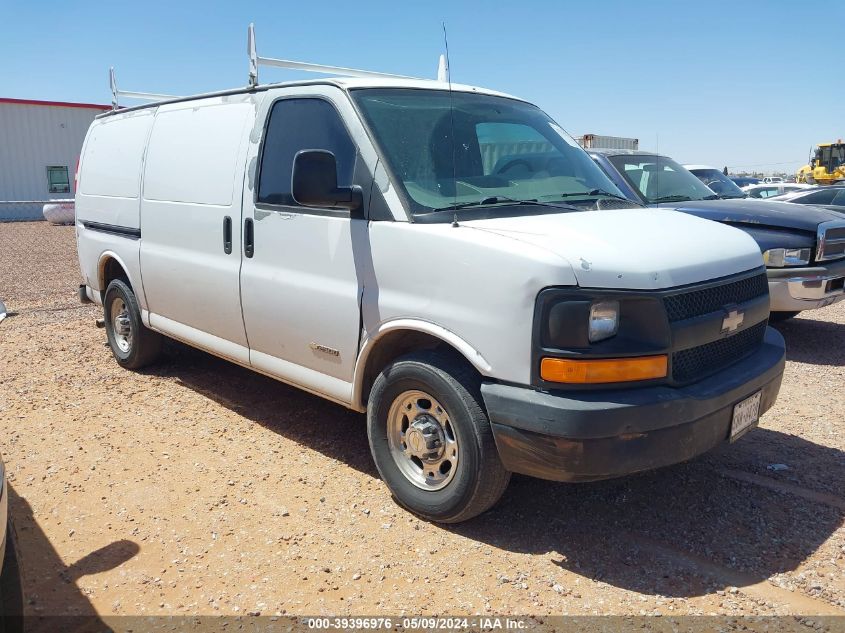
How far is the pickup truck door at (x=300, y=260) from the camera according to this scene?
396 cm

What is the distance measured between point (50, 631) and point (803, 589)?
10.3 ft

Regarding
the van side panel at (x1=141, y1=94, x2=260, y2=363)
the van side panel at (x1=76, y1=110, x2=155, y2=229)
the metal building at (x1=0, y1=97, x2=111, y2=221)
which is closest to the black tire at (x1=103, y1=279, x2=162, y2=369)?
the van side panel at (x1=141, y1=94, x2=260, y2=363)

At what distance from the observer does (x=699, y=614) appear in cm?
296

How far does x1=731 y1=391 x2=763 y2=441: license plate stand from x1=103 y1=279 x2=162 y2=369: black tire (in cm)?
467

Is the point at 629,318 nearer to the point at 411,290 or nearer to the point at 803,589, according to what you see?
the point at 411,290

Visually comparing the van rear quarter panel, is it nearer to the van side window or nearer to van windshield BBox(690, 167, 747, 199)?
the van side window

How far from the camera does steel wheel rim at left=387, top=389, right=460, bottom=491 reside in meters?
3.57

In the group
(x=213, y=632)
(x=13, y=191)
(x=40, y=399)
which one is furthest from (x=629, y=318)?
(x=13, y=191)

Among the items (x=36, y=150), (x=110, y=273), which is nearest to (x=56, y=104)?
(x=36, y=150)

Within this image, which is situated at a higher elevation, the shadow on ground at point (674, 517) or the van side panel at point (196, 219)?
the van side panel at point (196, 219)

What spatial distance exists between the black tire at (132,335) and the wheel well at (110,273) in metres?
0.10

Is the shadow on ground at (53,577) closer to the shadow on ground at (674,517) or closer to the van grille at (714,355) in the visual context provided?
the shadow on ground at (674,517)

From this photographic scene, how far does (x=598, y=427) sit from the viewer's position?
2.99 meters

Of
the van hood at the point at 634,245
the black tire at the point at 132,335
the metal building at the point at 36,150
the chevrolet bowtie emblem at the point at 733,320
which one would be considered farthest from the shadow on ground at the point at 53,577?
the metal building at the point at 36,150
